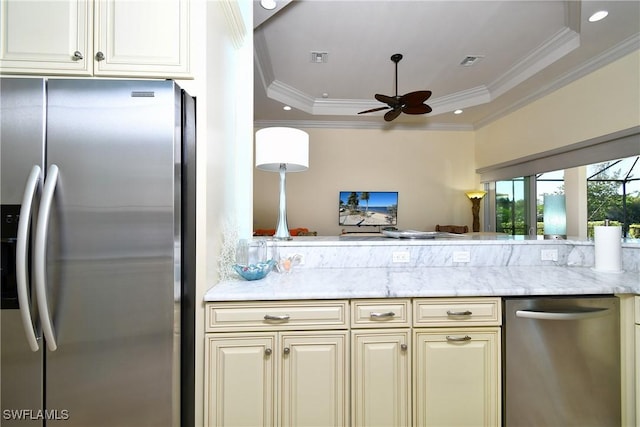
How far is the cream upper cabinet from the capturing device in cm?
120

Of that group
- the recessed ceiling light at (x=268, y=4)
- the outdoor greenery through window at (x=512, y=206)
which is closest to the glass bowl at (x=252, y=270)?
the recessed ceiling light at (x=268, y=4)

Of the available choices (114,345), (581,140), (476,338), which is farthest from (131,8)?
(581,140)

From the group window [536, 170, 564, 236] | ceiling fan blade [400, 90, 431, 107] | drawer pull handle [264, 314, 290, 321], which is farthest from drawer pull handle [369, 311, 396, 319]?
window [536, 170, 564, 236]

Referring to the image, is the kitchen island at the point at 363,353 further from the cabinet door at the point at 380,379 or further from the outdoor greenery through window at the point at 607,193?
the outdoor greenery through window at the point at 607,193

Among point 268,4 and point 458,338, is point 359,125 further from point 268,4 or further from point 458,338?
point 458,338

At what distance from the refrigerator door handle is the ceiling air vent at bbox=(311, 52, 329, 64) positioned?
3203 mm

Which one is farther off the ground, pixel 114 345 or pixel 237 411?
pixel 114 345

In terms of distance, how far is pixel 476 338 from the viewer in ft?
4.28

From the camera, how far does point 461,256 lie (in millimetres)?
1845

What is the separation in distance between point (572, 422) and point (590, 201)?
322cm

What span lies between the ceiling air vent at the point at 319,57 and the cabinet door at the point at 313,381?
3310mm

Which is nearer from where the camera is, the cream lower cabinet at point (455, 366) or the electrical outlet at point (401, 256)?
the cream lower cabinet at point (455, 366)

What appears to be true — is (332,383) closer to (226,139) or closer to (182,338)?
(182,338)

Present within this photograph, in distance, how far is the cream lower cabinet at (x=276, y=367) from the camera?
1241 millimetres
